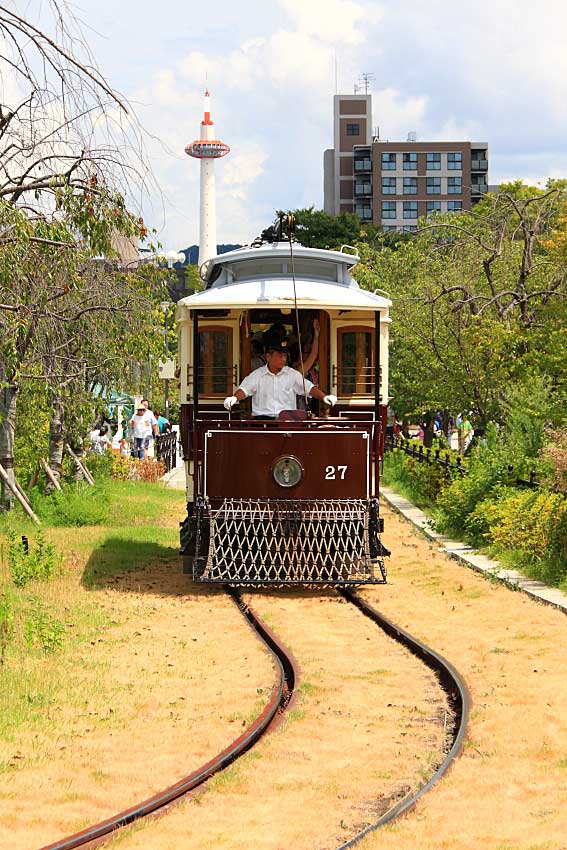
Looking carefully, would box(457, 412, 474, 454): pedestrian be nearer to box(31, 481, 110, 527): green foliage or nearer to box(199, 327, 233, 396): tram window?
box(31, 481, 110, 527): green foliage

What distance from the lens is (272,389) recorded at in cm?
1546

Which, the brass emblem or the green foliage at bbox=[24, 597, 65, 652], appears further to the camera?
the brass emblem

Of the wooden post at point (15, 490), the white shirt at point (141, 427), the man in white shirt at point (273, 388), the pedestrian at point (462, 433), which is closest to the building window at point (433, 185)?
the pedestrian at point (462, 433)

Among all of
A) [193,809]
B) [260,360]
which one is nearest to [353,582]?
[260,360]

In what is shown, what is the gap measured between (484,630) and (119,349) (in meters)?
10.6

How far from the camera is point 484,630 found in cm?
1239

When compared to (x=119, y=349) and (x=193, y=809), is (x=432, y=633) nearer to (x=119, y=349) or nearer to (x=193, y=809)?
(x=193, y=809)

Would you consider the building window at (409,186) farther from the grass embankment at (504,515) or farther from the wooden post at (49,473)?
the wooden post at (49,473)

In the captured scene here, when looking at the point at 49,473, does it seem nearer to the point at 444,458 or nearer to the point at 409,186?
the point at 444,458

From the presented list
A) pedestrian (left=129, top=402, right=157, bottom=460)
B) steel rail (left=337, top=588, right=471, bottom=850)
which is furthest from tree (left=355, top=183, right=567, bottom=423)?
steel rail (left=337, top=588, right=471, bottom=850)

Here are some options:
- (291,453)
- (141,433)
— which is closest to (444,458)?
(291,453)

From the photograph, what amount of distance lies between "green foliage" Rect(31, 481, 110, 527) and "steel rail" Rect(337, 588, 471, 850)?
7.54m

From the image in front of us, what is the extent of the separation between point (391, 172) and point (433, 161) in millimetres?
4688

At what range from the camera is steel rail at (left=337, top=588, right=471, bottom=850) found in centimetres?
669
